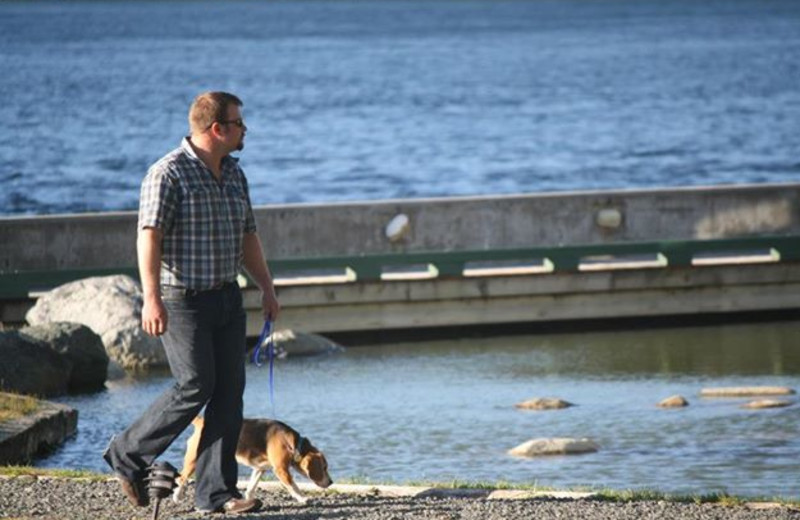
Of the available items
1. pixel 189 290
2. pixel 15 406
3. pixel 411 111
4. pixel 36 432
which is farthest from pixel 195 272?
pixel 411 111

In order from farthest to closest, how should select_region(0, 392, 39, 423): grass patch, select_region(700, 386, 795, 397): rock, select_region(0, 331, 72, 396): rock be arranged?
1. select_region(700, 386, 795, 397): rock
2. select_region(0, 331, 72, 396): rock
3. select_region(0, 392, 39, 423): grass patch

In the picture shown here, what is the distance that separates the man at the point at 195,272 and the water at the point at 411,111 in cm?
3713

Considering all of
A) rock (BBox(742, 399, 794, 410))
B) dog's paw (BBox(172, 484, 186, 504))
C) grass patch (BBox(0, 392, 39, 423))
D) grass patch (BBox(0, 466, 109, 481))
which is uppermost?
dog's paw (BBox(172, 484, 186, 504))

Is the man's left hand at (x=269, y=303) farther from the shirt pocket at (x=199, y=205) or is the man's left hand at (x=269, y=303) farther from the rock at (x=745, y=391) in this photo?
the rock at (x=745, y=391)

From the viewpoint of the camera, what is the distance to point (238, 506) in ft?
29.7

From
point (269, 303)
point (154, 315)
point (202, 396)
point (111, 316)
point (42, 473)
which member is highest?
point (154, 315)

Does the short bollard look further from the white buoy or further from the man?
the white buoy

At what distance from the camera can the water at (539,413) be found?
43.1 ft

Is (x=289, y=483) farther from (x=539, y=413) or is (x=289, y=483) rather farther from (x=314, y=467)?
(x=539, y=413)

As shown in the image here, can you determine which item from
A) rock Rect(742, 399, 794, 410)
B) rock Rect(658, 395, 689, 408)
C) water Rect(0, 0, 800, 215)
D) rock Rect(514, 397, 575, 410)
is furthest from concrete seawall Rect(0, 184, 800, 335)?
water Rect(0, 0, 800, 215)

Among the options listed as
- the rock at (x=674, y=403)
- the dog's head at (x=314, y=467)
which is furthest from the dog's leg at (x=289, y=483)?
the rock at (x=674, y=403)

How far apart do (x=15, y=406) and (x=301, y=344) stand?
5.99 m

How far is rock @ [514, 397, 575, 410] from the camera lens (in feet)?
51.7

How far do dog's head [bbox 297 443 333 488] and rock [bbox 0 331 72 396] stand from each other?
19.9 ft
